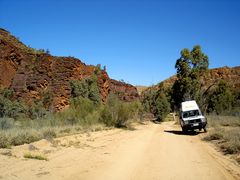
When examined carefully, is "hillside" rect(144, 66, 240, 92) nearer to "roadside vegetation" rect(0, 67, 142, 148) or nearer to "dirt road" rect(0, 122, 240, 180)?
"roadside vegetation" rect(0, 67, 142, 148)

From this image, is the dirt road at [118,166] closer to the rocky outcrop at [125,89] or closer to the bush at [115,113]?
the bush at [115,113]

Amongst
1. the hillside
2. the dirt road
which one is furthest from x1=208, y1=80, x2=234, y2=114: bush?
the dirt road

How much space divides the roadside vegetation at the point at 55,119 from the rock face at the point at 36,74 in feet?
7.35

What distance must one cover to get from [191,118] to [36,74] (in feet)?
124

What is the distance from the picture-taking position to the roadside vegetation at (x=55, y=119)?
20953 mm

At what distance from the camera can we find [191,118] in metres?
29.0

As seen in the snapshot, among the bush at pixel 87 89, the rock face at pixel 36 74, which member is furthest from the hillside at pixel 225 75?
the rock face at pixel 36 74

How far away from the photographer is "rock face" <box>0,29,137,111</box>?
187 ft

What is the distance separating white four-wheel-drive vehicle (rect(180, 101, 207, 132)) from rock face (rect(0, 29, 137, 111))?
32.5 meters

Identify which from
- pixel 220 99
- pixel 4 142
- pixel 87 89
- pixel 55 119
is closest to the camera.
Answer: pixel 4 142

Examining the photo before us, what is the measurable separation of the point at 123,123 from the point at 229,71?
87.8m

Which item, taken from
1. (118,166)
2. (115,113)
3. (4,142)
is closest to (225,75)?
(115,113)

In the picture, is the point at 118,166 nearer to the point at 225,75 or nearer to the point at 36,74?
the point at 36,74

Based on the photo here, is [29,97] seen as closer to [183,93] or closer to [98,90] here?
[98,90]
